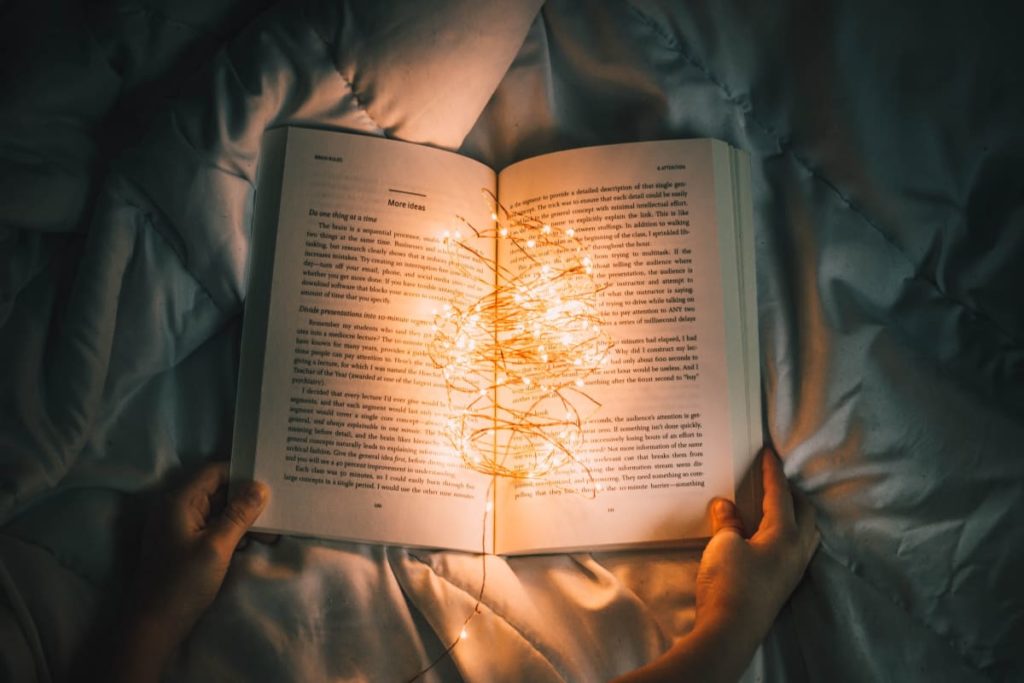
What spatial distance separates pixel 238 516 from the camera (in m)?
0.93

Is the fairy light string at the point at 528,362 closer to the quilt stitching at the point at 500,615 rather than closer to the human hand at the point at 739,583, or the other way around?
the quilt stitching at the point at 500,615

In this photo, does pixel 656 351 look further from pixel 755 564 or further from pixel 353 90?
pixel 353 90

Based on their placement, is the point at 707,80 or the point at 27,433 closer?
the point at 27,433

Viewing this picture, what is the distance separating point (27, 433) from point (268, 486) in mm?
252

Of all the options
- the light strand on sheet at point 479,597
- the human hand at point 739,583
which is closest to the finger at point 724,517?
the human hand at point 739,583

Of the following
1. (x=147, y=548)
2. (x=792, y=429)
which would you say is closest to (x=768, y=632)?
(x=792, y=429)

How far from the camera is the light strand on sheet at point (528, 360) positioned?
98 centimetres

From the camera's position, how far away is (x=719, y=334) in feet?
3.22

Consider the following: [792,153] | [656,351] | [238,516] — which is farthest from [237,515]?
[792,153]

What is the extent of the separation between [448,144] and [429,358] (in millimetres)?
271

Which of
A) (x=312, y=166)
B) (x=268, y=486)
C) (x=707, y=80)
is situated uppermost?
(x=707, y=80)

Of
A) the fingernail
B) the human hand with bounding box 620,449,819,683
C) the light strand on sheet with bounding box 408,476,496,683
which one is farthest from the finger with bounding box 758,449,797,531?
the fingernail

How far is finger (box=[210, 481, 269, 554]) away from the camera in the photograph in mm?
918

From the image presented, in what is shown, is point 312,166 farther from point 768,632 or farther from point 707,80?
point 768,632
